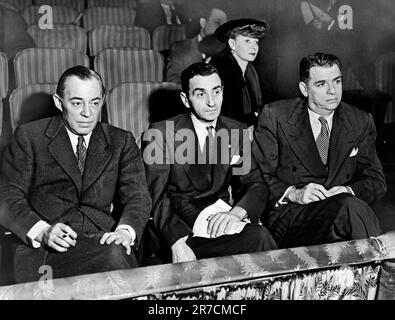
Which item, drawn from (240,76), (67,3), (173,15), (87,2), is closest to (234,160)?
(240,76)

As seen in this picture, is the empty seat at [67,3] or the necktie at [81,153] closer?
the necktie at [81,153]

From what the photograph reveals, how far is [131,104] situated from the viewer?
173 cm

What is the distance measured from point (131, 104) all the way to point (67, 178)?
46 centimetres

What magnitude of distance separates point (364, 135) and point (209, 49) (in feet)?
2.85

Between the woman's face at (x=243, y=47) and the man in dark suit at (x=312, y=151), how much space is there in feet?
1.22

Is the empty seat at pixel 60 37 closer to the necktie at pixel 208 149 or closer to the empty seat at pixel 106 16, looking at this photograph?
the empty seat at pixel 106 16

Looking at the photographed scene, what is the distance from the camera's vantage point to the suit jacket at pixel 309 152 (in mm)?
1581

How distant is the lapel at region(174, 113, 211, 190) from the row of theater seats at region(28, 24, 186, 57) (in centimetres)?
88

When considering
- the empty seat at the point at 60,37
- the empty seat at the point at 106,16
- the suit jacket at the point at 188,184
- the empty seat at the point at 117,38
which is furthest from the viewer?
the empty seat at the point at 106,16

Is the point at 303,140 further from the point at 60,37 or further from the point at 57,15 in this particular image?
the point at 57,15

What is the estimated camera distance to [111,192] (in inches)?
54.1

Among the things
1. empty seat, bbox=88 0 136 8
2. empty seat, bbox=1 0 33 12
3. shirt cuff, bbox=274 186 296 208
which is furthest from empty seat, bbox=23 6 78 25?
shirt cuff, bbox=274 186 296 208

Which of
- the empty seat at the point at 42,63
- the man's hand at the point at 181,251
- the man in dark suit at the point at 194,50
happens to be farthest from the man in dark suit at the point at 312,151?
the empty seat at the point at 42,63

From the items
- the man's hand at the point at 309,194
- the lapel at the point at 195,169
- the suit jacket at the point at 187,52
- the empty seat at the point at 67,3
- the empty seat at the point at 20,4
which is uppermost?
the empty seat at the point at 67,3
